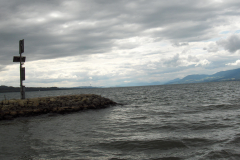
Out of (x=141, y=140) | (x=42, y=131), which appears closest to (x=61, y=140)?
(x=42, y=131)

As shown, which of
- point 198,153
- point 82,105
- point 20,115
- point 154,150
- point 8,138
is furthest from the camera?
point 82,105

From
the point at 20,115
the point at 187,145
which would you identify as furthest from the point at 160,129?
the point at 20,115

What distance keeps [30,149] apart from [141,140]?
5664 millimetres

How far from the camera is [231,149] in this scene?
25.2ft

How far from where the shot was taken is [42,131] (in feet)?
39.9

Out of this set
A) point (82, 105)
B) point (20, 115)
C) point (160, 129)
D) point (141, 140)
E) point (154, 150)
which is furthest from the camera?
point (82, 105)

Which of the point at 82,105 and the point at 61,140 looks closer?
the point at 61,140

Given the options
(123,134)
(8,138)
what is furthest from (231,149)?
(8,138)

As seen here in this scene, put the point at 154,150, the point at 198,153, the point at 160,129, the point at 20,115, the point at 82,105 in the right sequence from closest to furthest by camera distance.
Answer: the point at 198,153, the point at 154,150, the point at 160,129, the point at 20,115, the point at 82,105

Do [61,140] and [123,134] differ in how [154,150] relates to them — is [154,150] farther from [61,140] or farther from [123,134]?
[61,140]

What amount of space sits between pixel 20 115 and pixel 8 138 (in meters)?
8.25

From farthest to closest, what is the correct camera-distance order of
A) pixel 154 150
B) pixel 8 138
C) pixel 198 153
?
pixel 8 138, pixel 154 150, pixel 198 153

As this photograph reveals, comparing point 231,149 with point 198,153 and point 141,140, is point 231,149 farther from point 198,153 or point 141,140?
point 141,140

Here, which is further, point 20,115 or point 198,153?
point 20,115
